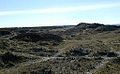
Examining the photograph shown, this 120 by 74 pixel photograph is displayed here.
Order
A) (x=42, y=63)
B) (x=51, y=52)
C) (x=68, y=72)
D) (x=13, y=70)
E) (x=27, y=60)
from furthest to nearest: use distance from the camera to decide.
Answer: (x=51, y=52) < (x=27, y=60) < (x=42, y=63) < (x=13, y=70) < (x=68, y=72)

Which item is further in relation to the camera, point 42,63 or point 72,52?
point 72,52

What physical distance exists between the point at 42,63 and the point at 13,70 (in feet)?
22.1

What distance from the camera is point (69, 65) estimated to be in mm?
56312

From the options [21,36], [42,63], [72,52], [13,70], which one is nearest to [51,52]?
[72,52]

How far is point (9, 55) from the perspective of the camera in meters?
64.4

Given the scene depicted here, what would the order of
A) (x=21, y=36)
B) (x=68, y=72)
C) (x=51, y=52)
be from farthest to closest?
(x=21, y=36), (x=51, y=52), (x=68, y=72)

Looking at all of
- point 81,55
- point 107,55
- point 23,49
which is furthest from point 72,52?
point 23,49

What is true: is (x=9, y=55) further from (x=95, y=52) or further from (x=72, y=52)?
(x=95, y=52)

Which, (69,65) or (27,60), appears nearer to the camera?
(69,65)

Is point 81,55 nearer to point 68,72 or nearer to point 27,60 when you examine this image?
point 27,60

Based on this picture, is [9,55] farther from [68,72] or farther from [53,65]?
[68,72]

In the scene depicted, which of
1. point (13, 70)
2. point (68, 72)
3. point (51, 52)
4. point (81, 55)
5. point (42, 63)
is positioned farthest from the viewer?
point (51, 52)

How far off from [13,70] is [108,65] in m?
17.7

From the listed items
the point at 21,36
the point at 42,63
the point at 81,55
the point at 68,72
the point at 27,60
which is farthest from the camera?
the point at 21,36
